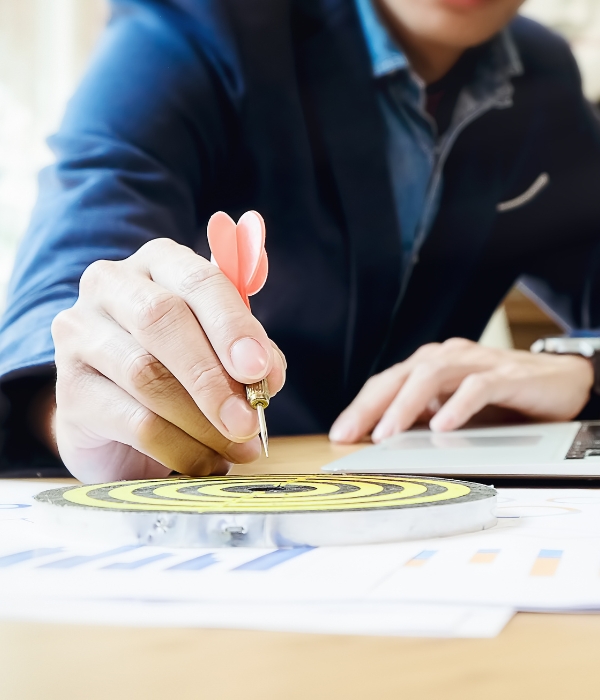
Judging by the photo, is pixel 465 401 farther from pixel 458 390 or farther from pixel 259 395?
pixel 259 395

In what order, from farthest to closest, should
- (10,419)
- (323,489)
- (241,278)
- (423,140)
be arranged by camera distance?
(423,140), (10,419), (241,278), (323,489)

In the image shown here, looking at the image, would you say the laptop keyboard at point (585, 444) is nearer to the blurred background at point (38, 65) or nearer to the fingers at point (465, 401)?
the fingers at point (465, 401)

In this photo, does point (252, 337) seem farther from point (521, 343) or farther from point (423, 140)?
point (521, 343)

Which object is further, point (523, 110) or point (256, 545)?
point (523, 110)

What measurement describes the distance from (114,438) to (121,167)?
481 millimetres

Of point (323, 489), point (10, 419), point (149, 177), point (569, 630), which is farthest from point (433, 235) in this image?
point (569, 630)

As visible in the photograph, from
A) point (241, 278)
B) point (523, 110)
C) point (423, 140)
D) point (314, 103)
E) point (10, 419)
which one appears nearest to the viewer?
point (241, 278)

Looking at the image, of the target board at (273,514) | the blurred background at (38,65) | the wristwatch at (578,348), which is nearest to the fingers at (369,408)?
the wristwatch at (578,348)

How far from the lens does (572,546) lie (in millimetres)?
266

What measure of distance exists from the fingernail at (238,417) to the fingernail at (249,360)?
0.02 meters

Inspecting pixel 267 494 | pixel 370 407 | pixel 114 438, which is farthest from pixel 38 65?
pixel 267 494

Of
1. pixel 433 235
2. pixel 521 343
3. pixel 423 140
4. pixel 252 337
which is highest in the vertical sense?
pixel 423 140

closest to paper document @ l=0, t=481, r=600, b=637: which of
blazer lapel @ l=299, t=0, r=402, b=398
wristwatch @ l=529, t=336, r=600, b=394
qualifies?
wristwatch @ l=529, t=336, r=600, b=394

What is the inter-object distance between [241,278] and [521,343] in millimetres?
1582
